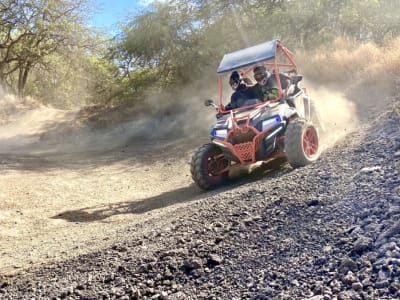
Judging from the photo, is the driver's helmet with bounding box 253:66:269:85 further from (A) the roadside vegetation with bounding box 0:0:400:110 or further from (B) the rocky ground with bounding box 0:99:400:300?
(A) the roadside vegetation with bounding box 0:0:400:110

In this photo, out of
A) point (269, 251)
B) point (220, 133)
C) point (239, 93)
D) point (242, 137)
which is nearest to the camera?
point (269, 251)

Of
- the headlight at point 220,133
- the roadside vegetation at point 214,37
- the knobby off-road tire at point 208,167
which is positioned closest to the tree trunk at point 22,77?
the roadside vegetation at point 214,37

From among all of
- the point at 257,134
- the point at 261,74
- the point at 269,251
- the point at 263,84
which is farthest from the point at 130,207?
the point at 269,251

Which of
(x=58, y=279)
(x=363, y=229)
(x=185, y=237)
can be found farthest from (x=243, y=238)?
(x=58, y=279)

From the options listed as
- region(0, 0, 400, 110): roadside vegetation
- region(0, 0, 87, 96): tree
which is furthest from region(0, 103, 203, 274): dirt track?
region(0, 0, 87, 96): tree

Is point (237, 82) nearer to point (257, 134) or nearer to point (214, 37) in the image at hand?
point (257, 134)

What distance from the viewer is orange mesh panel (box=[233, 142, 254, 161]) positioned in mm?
6625

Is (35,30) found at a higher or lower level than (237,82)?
higher

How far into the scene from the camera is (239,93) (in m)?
7.86

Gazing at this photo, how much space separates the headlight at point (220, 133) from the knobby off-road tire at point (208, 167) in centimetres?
27

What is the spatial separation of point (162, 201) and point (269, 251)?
420cm

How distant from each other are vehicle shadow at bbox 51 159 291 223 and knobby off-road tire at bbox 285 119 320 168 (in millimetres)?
342

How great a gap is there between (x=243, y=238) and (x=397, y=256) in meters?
1.29

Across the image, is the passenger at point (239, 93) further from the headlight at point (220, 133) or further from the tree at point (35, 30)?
the tree at point (35, 30)
